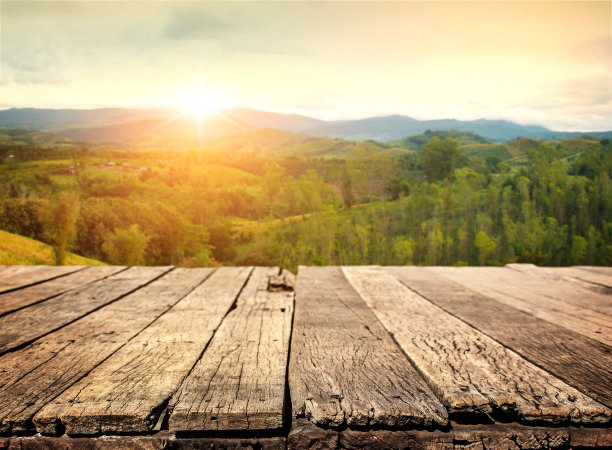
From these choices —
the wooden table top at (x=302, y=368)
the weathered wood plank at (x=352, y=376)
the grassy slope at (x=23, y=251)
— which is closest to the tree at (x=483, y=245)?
the wooden table top at (x=302, y=368)

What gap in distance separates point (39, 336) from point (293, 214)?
4.47 m

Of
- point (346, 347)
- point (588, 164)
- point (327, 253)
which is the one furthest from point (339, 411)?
point (588, 164)

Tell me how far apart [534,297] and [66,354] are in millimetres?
2046

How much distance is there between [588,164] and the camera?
5.37 m

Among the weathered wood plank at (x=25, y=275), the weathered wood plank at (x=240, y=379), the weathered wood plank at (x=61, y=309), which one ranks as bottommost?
the weathered wood plank at (x=25, y=275)

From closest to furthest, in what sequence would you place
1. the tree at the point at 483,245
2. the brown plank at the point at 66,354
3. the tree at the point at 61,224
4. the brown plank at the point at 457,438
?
the brown plank at the point at 457,438, the brown plank at the point at 66,354, the tree at the point at 61,224, the tree at the point at 483,245

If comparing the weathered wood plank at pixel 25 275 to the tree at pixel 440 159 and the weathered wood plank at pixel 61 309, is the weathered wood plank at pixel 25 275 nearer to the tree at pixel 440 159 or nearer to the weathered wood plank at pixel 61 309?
the weathered wood plank at pixel 61 309

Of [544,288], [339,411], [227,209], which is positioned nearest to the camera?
[339,411]

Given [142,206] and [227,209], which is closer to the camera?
[142,206]

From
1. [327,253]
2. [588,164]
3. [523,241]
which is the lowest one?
[327,253]

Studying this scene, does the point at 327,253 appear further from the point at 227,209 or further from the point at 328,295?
the point at 328,295

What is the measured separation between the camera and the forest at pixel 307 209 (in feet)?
15.3

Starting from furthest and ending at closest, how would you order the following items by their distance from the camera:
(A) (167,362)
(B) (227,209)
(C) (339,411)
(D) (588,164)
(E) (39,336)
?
(B) (227,209), (D) (588,164), (E) (39,336), (A) (167,362), (C) (339,411)

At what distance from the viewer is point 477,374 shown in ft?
3.39
